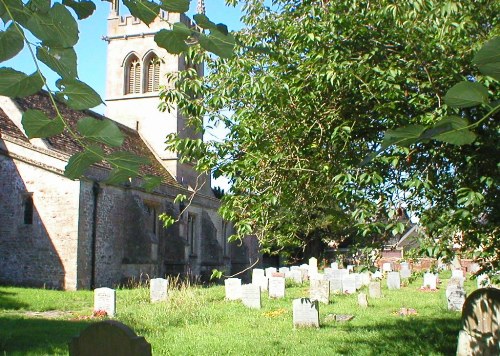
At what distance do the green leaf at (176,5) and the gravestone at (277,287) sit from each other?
16194mm

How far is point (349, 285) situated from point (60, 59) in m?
18.4

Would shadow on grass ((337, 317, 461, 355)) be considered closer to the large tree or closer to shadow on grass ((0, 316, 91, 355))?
the large tree

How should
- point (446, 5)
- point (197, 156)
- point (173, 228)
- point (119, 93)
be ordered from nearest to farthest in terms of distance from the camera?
point (446, 5), point (197, 156), point (173, 228), point (119, 93)

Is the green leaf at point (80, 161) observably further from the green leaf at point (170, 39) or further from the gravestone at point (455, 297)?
the gravestone at point (455, 297)

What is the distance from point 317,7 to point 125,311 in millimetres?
9048

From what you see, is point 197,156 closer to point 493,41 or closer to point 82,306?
point 493,41

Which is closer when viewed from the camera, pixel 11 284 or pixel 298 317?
pixel 298 317

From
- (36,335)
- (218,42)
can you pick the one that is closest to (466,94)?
(218,42)

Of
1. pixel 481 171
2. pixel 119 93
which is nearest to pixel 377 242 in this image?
pixel 481 171

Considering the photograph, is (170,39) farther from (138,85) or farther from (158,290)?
(138,85)

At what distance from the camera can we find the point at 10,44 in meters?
1.37

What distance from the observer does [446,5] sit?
580 centimetres

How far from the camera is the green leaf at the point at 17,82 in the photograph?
137 cm

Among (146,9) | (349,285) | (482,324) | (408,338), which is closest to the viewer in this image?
(146,9)
